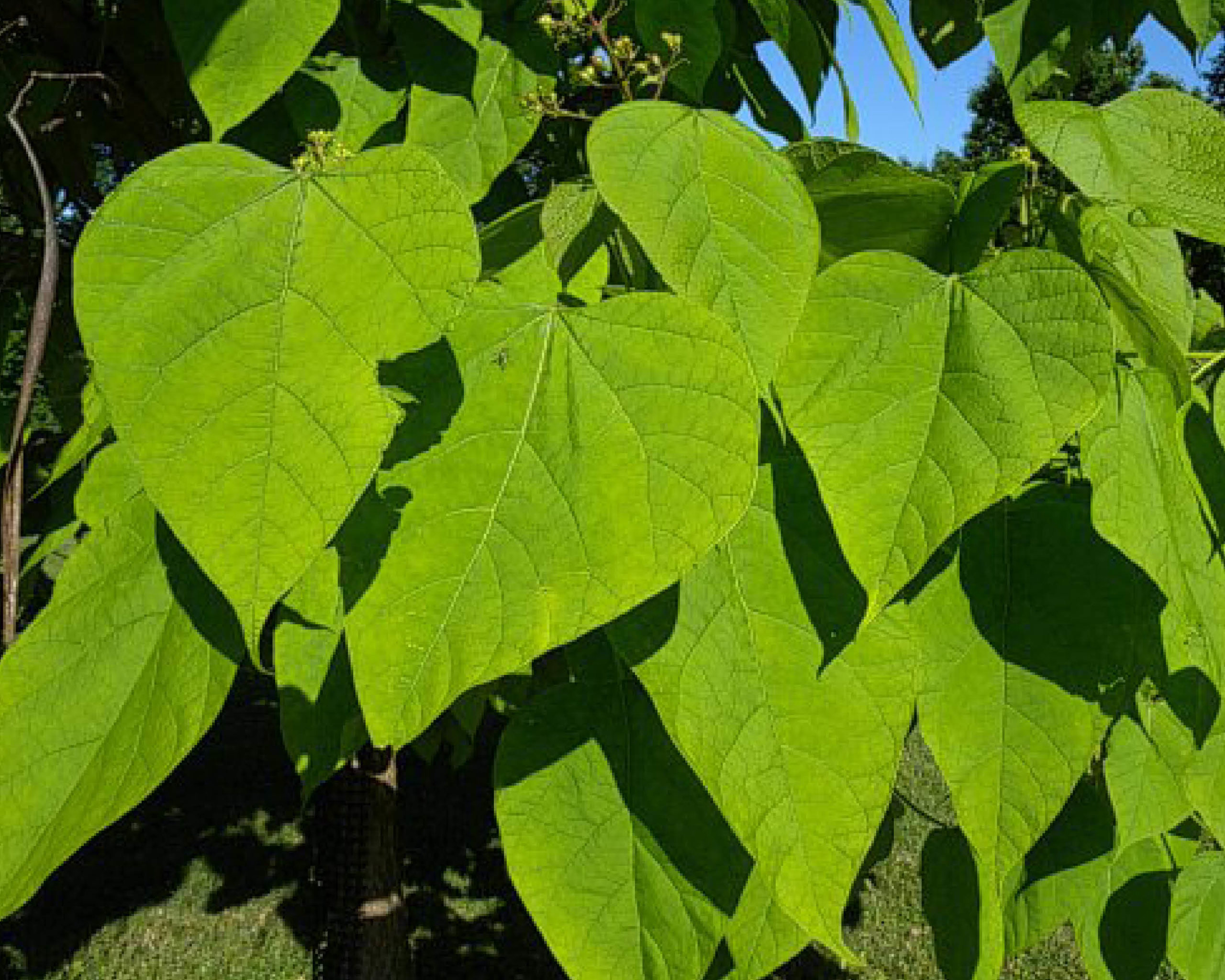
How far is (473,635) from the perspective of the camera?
418 millimetres

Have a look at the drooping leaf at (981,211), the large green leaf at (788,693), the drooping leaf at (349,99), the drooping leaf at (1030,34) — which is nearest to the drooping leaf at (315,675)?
the large green leaf at (788,693)

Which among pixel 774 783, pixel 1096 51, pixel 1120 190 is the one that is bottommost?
pixel 774 783

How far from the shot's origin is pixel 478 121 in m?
0.95

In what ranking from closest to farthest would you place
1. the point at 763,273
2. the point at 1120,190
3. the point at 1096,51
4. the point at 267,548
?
the point at 267,548, the point at 763,273, the point at 1120,190, the point at 1096,51

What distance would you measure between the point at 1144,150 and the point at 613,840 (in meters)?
0.49

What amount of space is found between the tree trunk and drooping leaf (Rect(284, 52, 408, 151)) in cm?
99

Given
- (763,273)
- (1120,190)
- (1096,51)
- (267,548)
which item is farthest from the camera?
(1096,51)

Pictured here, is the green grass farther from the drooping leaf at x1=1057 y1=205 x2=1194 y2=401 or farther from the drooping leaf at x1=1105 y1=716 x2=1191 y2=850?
the drooping leaf at x1=1057 y1=205 x2=1194 y2=401

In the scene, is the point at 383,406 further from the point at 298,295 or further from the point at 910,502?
the point at 910,502

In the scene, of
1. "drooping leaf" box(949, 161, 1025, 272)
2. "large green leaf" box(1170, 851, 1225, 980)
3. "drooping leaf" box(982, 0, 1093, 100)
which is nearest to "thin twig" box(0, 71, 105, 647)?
"drooping leaf" box(949, 161, 1025, 272)

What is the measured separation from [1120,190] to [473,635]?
455 millimetres

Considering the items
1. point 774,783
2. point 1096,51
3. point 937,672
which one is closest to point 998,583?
point 937,672

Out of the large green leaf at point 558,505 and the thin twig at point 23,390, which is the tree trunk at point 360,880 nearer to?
the thin twig at point 23,390

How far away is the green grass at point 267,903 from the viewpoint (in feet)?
10.2
